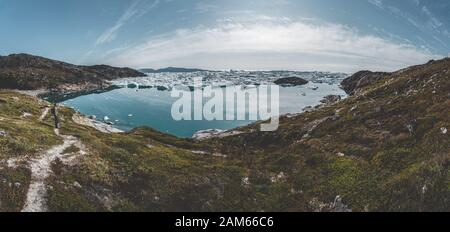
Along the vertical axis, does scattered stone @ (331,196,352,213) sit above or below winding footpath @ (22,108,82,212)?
below

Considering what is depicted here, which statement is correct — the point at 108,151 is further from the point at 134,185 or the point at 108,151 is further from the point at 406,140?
the point at 406,140

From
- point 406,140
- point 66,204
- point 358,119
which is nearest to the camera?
point 66,204

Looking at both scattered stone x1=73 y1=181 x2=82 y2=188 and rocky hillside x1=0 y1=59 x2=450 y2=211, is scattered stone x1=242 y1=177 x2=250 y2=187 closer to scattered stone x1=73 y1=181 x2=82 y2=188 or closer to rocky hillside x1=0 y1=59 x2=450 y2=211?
rocky hillside x1=0 y1=59 x2=450 y2=211

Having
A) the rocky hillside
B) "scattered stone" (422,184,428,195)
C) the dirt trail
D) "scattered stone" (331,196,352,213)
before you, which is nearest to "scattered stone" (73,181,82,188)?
the rocky hillside

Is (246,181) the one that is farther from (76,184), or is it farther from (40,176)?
(40,176)
